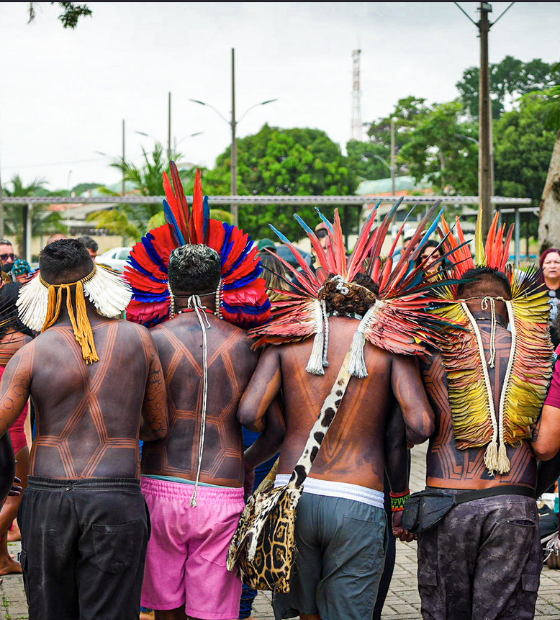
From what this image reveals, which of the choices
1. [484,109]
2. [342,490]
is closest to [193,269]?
[342,490]

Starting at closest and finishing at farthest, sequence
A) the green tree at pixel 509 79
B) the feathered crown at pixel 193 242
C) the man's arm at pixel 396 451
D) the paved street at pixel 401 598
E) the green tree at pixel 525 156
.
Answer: the man's arm at pixel 396 451 → the feathered crown at pixel 193 242 → the paved street at pixel 401 598 → the green tree at pixel 525 156 → the green tree at pixel 509 79

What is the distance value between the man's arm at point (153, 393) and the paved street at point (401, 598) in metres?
1.92

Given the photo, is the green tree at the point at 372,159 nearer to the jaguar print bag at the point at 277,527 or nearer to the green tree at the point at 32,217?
the green tree at the point at 32,217

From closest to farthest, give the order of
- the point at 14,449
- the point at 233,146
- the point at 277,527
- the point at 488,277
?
the point at 277,527 → the point at 488,277 → the point at 14,449 → the point at 233,146

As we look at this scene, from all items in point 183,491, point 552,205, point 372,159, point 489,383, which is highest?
point 372,159

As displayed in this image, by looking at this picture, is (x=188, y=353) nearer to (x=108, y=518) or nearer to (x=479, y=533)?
(x=108, y=518)

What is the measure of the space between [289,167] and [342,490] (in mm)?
38287

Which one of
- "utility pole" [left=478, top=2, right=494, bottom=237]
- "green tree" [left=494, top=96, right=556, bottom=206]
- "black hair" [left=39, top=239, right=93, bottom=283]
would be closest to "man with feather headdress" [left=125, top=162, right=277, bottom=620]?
"black hair" [left=39, top=239, right=93, bottom=283]

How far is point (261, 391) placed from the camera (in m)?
3.40

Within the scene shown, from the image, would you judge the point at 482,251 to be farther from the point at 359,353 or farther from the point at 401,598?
the point at 401,598

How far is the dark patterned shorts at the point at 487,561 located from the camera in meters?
3.28

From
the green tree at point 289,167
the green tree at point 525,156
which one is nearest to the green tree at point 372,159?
the green tree at point 289,167

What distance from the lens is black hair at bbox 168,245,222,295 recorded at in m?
3.67

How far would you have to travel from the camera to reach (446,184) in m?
36.7
